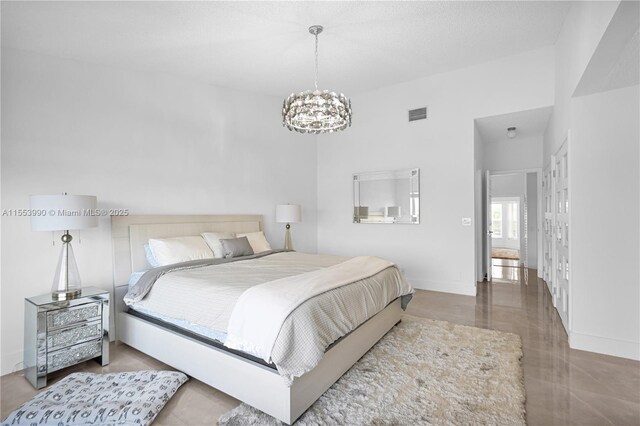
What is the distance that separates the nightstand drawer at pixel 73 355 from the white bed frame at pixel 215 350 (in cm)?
31

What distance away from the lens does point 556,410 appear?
1994mm

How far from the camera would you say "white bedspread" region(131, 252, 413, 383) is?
1838mm

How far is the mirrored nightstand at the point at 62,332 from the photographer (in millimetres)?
2404

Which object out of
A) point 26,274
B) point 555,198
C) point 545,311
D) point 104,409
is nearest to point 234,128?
point 26,274

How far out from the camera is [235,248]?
3818 mm

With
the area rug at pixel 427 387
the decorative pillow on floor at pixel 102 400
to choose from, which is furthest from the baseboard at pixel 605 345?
the decorative pillow on floor at pixel 102 400

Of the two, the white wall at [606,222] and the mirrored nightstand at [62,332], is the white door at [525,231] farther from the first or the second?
the mirrored nightstand at [62,332]

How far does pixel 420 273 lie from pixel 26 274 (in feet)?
16.0

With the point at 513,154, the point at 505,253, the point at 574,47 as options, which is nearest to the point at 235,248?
the point at 574,47

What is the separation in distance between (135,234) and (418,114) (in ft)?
14.3

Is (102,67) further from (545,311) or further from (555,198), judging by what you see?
(545,311)

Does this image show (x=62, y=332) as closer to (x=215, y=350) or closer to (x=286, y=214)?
(x=215, y=350)

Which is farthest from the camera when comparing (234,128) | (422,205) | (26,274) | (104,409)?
(422,205)

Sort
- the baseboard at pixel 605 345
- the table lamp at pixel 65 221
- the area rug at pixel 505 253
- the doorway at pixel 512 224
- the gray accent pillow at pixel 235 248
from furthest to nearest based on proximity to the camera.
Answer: the area rug at pixel 505 253, the doorway at pixel 512 224, the gray accent pillow at pixel 235 248, the baseboard at pixel 605 345, the table lamp at pixel 65 221
